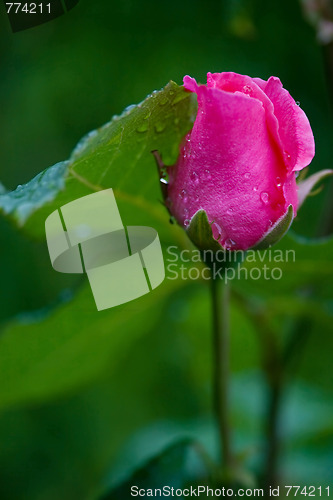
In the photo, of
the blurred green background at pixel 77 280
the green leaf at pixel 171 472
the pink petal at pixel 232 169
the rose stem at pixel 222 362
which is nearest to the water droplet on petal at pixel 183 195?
the pink petal at pixel 232 169

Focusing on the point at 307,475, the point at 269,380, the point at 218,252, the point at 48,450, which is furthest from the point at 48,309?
the point at 48,450

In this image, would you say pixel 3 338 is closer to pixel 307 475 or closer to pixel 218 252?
pixel 218 252
